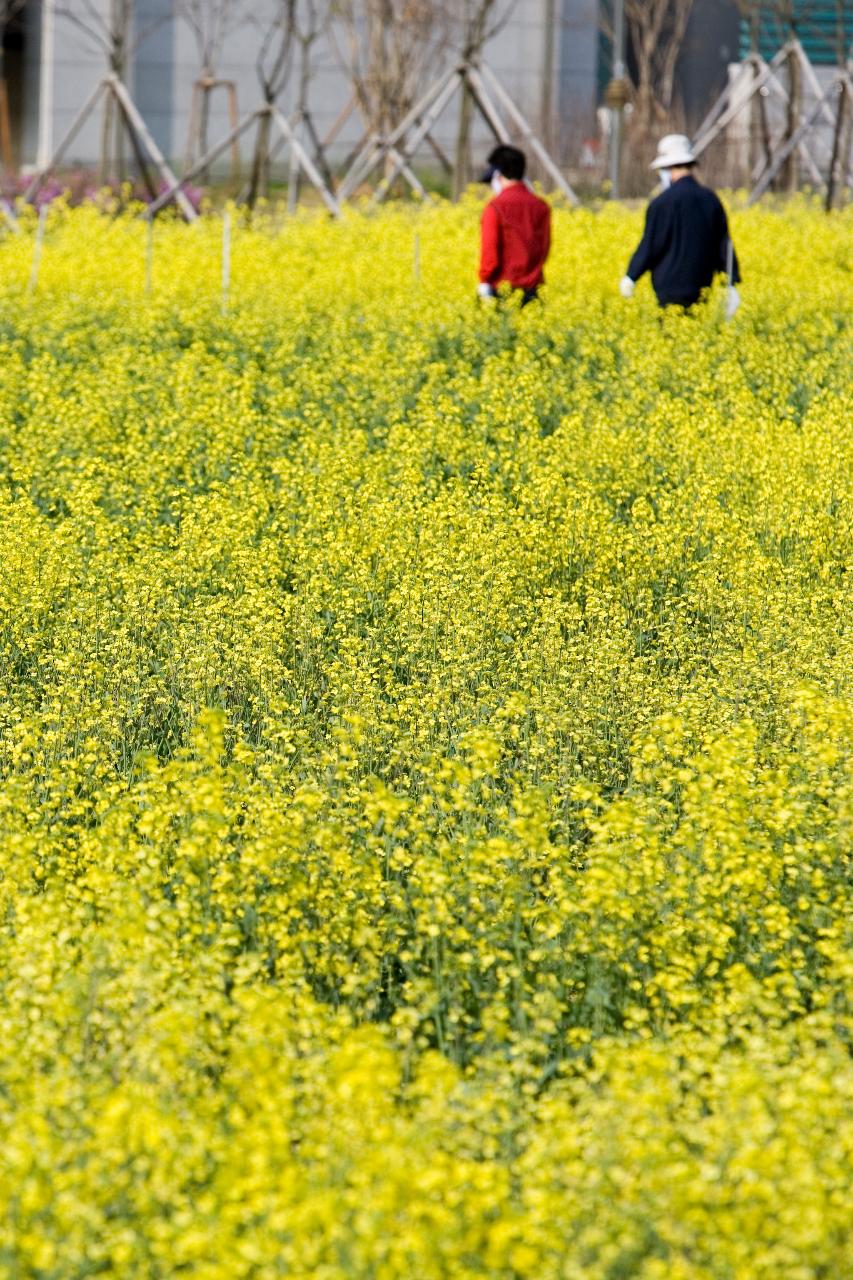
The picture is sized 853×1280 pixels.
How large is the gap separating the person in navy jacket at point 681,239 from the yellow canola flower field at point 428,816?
78cm

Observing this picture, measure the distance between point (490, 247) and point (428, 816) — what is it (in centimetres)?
831

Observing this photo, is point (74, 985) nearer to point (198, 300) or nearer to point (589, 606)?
point (589, 606)

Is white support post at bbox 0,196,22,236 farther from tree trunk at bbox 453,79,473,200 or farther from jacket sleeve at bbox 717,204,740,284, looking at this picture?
jacket sleeve at bbox 717,204,740,284

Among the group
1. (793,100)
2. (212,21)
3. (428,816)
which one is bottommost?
(428,816)

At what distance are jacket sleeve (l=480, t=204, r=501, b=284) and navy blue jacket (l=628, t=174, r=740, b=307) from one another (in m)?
0.97

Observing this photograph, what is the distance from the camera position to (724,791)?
17.1 feet

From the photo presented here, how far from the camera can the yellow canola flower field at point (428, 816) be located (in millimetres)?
3523

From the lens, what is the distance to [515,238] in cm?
1365

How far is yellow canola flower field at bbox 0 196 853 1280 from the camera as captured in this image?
3.52 metres

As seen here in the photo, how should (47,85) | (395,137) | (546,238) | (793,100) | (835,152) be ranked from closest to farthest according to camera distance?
(546,238) → (835,152) → (395,137) → (793,100) → (47,85)

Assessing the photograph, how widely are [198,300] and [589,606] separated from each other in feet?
29.5

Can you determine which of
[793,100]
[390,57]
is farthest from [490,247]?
[390,57]

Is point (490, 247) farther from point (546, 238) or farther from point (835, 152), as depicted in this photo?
point (835, 152)

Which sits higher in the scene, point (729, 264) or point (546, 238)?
point (546, 238)
